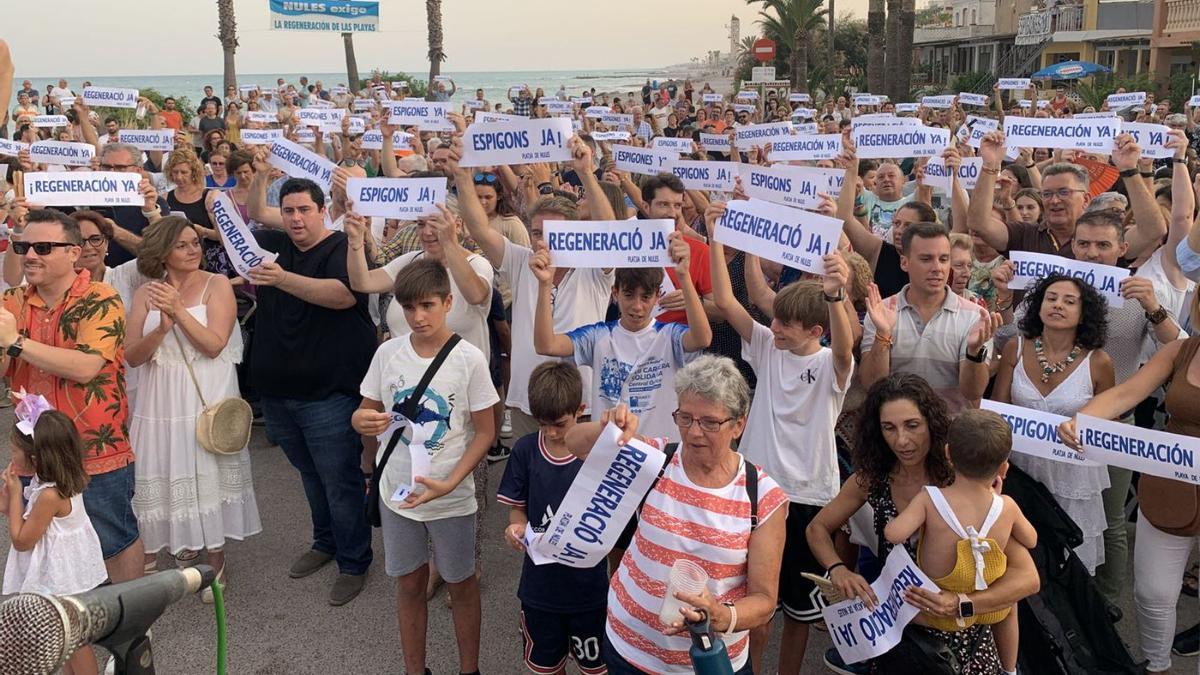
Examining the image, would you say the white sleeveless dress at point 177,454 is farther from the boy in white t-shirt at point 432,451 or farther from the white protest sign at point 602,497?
the white protest sign at point 602,497

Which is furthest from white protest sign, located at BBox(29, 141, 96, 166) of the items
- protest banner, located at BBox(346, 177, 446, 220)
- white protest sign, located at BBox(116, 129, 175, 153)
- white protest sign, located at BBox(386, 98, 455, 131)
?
protest banner, located at BBox(346, 177, 446, 220)

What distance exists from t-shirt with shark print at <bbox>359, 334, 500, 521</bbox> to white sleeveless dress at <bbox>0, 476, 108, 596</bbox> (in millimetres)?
1176

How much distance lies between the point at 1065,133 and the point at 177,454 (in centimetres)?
575

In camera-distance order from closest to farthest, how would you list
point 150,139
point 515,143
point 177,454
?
point 177,454, point 515,143, point 150,139

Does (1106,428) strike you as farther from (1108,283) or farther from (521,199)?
(521,199)

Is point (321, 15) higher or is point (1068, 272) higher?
point (321, 15)

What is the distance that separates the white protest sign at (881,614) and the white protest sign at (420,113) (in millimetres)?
6599

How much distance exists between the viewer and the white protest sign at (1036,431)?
147 inches

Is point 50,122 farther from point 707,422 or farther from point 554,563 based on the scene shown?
point 707,422

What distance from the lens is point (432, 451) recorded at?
13.1 ft

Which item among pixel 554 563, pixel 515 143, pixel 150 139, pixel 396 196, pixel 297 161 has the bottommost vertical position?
pixel 554 563

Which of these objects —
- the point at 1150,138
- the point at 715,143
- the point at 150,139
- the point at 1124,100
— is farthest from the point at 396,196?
the point at 1124,100

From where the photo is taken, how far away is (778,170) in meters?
5.68

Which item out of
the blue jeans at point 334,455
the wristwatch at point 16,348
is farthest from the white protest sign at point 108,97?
the wristwatch at point 16,348
